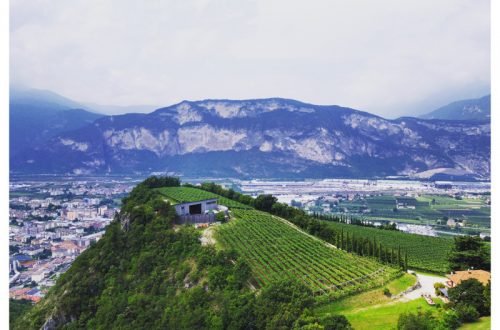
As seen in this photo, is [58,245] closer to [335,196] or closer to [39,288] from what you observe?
[39,288]

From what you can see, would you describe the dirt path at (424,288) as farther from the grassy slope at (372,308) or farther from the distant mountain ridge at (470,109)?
the distant mountain ridge at (470,109)

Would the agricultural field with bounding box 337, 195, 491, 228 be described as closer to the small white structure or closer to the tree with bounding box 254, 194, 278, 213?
the tree with bounding box 254, 194, 278, 213

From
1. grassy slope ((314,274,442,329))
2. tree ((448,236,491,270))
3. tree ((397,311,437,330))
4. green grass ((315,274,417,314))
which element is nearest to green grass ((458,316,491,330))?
tree ((397,311,437,330))

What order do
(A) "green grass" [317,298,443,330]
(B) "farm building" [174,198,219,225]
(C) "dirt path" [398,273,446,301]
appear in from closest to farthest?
(A) "green grass" [317,298,443,330] → (C) "dirt path" [398,273,446,301] → (B) "farm building" [174,198,219,225]

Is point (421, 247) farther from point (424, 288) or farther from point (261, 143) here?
point (261, 143)

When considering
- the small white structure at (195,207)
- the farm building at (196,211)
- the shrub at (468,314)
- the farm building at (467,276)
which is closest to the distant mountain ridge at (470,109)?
the small white structure at (195,207)

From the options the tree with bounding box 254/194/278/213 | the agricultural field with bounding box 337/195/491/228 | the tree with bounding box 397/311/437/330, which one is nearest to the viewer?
the tree with bounding box 397/311/437/330
